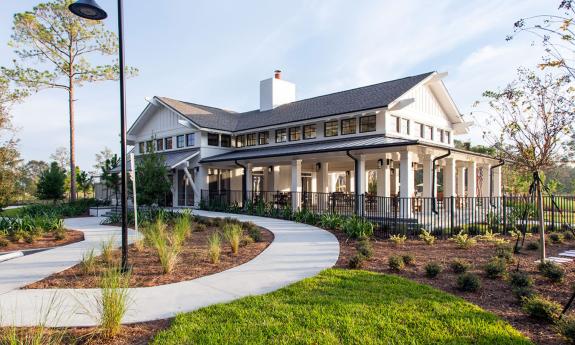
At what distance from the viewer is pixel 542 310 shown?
422cm

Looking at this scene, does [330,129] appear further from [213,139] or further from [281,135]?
[213,139]

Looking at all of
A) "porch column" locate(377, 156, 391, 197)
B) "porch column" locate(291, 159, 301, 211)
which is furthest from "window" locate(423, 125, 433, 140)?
"porch column" locate(291, 159, 301, 211)

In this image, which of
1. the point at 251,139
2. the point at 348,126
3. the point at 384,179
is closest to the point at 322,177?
the point at 348,126

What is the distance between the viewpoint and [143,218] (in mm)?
13945

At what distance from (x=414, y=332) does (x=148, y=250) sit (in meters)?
6.89

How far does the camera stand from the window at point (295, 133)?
20.1 meters

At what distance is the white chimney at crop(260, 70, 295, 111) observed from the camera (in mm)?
24344

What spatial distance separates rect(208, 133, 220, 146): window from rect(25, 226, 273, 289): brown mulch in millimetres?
14396

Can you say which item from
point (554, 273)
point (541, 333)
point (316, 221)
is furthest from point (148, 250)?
point (554, 273)

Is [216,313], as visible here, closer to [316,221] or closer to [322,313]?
[322,313]

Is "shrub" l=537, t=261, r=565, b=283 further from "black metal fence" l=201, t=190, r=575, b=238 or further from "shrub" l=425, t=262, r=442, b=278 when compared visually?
"black metal fence" l=201, t=190, r=575, b=238

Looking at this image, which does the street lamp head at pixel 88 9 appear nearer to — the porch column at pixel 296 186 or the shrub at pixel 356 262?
the shrub at pixel 356 262

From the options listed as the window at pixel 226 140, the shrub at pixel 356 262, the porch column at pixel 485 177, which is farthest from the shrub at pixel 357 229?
the window at pixel 226 140

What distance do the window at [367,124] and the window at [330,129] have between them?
5.28 feet
